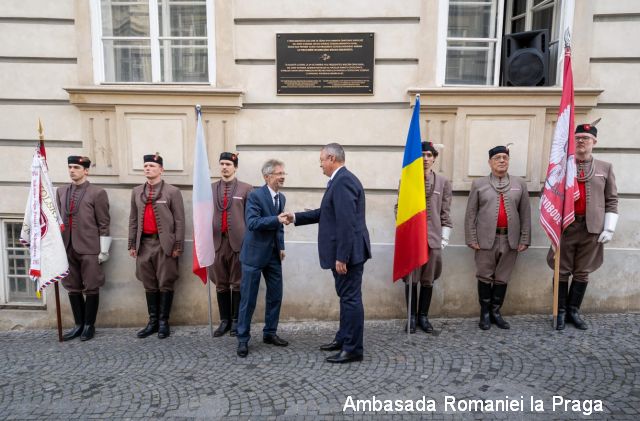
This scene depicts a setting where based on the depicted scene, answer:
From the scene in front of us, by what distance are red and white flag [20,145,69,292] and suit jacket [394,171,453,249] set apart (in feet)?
14.0

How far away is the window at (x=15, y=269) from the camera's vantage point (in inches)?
234

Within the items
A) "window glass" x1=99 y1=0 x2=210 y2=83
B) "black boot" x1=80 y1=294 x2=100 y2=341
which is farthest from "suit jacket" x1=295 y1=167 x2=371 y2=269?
"black boot" x1=80 y1=294 x2=100 y2=341

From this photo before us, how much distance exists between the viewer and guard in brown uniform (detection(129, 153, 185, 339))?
17.2 ft

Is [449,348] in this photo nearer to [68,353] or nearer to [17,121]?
[68,353]

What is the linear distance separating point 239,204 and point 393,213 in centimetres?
194

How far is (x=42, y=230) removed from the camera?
16.3 ft

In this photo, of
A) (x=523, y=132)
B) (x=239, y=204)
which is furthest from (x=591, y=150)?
(x=239, y=204)

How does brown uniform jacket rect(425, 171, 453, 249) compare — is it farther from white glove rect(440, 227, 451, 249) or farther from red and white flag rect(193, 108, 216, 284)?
red and white flag rect(193, 108, 216, 284)

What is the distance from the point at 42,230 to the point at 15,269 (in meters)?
1.66

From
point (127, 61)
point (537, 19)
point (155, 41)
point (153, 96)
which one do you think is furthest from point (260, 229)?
point (537, 19)

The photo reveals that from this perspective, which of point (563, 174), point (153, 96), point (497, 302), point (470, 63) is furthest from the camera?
point (470, 63)

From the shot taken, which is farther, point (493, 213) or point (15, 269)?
point (15, 269)

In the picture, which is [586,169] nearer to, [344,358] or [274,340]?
[344,358]

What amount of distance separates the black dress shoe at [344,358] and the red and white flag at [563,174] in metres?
2.56
